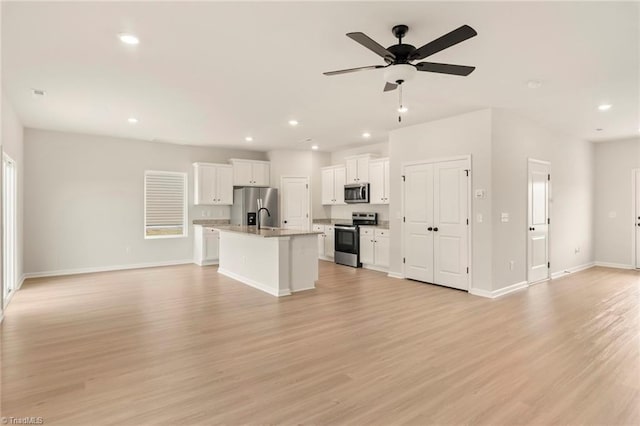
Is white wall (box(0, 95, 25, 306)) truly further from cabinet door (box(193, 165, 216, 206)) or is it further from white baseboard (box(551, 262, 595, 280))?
white baseboard (box(551, 262, 595, 280))

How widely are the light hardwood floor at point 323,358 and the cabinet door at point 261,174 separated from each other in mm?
3872

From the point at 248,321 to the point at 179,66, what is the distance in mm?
2828

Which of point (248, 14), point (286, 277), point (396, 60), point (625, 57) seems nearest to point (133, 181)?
point (286, 277)

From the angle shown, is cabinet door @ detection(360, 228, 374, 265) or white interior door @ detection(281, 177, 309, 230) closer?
cabinet door @ detection(360, 228, 374, 265)

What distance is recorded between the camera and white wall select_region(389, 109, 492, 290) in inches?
198

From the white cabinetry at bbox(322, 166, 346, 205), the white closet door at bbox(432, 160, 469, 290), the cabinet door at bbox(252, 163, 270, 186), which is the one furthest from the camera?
the cabinet door at bbox(252, 163, 270, 186)

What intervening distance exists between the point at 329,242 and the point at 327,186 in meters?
1.45

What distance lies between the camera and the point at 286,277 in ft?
16.9

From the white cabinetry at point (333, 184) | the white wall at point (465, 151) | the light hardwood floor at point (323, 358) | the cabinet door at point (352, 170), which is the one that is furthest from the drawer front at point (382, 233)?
the light hardwood floor at point (323, 358)

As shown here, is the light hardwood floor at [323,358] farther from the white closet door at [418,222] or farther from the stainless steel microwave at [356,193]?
the stainless steel microwave at [356,193]

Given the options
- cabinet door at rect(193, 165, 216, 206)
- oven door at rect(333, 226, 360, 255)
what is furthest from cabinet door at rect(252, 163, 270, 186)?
oven door at rect(333, 226, 360, 255)

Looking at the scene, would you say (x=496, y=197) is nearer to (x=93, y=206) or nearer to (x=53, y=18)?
(x=53, y=18)

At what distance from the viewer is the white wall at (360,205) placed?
25.5 ft

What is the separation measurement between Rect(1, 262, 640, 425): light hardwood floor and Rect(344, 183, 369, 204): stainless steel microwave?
2.83 metres
